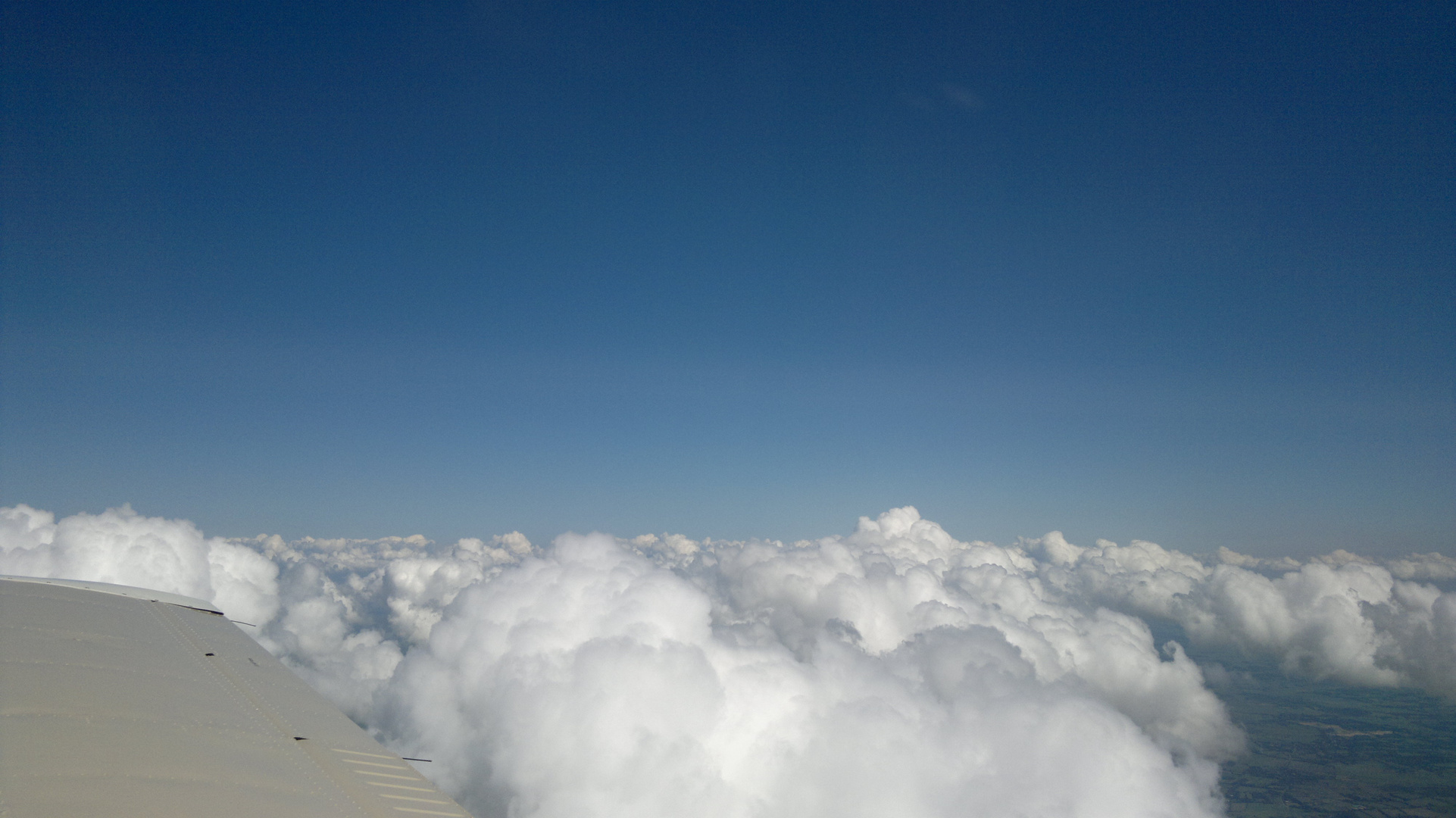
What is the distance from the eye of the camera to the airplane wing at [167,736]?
18.2 ft

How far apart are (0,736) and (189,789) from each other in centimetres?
219

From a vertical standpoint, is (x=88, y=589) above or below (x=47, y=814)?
below

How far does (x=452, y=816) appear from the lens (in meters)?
6.21

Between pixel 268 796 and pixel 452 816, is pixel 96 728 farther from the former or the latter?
pixel 452 816

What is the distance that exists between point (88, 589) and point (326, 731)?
48.9 feet

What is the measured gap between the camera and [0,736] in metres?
6.15

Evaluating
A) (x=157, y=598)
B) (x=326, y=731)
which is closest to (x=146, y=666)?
(x=326, y=731)

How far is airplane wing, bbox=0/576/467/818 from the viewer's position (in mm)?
5555

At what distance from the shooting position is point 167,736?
7.34m

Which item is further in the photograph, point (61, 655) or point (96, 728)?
point (61, 655)

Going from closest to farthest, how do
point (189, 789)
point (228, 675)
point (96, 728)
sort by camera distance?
point (189, 789) → point (96, 728) → point (228, 675)

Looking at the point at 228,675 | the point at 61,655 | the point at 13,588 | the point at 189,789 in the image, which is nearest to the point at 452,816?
the point at 189,789

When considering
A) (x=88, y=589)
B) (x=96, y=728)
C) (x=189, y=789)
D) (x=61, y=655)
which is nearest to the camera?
(x=189, y=789)

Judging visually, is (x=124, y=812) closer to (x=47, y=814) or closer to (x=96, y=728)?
(x=47, y=814)
